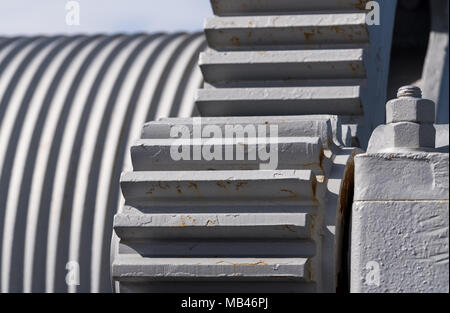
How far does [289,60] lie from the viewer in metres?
4.75

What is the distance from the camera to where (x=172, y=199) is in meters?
3.67

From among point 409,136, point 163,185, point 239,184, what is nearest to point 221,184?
point 239,184

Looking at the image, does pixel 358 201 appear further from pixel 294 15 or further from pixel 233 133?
pixel 294 15

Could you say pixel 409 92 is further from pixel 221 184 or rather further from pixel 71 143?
pixel 71 143

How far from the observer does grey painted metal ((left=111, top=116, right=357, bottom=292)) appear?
3.49m

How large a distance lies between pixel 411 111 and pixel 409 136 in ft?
0.35

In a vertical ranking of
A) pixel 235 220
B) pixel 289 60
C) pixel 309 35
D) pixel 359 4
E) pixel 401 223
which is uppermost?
pixel 359 4

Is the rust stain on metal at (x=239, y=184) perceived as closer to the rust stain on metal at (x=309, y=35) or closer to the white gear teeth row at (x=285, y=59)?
the white gear teeth row at (x=285, y=59)

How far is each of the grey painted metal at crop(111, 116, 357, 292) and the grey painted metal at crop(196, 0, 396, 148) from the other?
943 millimetres

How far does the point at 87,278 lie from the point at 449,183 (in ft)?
12.2

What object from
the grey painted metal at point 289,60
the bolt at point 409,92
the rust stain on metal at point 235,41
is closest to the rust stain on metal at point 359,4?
the grey painted metal at point 289,60

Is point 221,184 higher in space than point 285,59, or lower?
lower

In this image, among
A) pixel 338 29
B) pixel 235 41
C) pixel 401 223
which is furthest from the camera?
pixel 235 41

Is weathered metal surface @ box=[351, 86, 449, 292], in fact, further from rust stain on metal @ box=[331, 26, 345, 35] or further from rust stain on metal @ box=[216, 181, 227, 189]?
rust stain on metal @ box=[331, 26, 345, 35]
